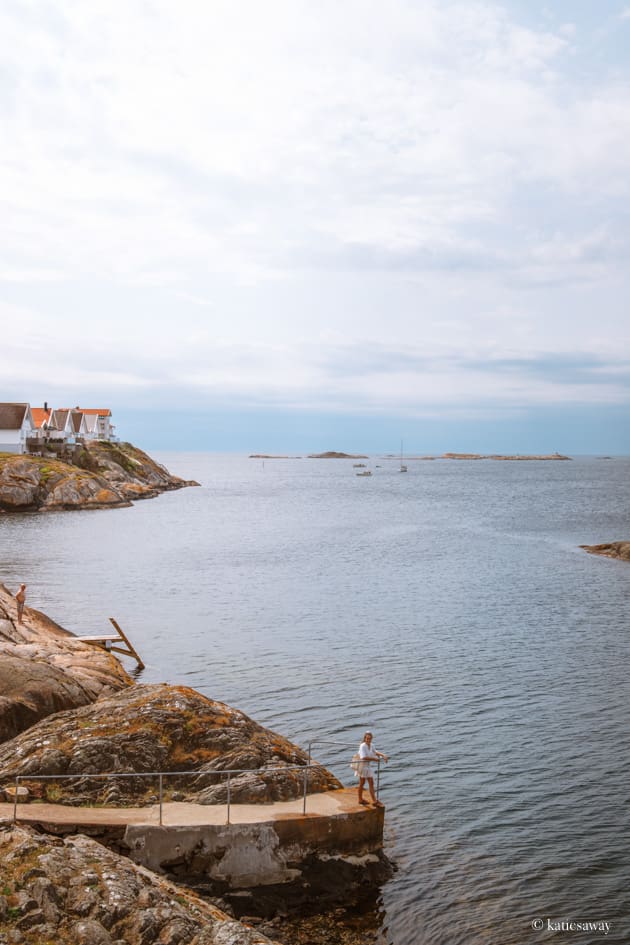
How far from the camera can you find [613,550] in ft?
243

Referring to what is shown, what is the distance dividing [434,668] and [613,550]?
44.0 meters

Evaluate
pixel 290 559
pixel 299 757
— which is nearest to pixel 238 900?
pixel 299 757

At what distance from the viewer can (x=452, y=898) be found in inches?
709

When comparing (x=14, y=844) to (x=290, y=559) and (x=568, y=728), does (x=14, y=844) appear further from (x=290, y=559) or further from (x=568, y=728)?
(x=290, y=559)

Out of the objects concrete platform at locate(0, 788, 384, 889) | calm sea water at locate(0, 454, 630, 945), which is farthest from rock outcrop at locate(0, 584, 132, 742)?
concrete platform at locate(0, 788, 384, 889)

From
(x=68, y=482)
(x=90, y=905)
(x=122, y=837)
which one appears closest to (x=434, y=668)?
(x=122, y=837)

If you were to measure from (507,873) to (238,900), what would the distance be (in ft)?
21.6

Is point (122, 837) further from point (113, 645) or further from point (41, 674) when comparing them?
point (113, 645)

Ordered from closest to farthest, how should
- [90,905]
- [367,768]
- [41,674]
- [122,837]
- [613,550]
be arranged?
[90,905]
[122,837]
[367,768]
[41,674]
[613,550]

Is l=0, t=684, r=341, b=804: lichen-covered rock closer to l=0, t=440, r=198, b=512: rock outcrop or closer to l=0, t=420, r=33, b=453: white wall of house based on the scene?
l=0, t=440, r=198, b=512: rock outcrop

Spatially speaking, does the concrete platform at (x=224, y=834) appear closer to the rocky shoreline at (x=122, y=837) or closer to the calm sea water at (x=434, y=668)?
the rocky shoreline at (x=122, y=837)

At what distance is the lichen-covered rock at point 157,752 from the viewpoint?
751 inches

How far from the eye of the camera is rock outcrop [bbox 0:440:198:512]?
10788 cm

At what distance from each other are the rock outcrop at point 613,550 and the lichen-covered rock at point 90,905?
212 feet
